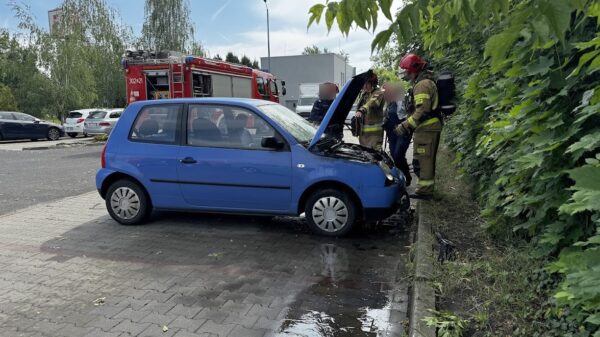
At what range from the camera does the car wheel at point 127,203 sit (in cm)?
584

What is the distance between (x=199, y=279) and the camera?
4.18 metres

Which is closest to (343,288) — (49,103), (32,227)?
(32,227)

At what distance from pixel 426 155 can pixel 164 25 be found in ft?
114

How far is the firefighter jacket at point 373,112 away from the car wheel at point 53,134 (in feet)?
63.6

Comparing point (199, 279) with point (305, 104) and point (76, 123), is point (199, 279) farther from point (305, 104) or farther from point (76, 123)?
point (305, 104)

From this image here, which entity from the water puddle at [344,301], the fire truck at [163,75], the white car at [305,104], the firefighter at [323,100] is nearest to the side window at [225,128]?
the water puddle at [344,301]

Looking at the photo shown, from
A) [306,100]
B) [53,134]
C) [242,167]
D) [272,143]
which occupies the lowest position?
[242,167]

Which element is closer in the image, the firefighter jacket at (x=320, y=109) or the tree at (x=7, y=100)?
the firefighter jacket at (x=320, y=109)

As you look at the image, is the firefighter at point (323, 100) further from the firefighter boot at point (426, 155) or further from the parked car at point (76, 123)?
the parked car at point (76, 123)

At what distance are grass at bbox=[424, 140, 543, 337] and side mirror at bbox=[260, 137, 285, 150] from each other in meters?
1.95

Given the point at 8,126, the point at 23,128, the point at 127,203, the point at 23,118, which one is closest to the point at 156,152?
the point at 127,203

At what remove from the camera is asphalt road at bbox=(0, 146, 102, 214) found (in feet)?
26.4

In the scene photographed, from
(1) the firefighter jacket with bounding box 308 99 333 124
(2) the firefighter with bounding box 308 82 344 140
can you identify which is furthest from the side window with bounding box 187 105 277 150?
(1) the firefighter jacket with bounding box 308 99 333 124

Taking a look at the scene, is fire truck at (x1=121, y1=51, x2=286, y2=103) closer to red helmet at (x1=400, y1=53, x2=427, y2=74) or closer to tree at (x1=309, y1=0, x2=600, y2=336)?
red helmet at (x1=400, y1=53, x2=427, y2=74)
